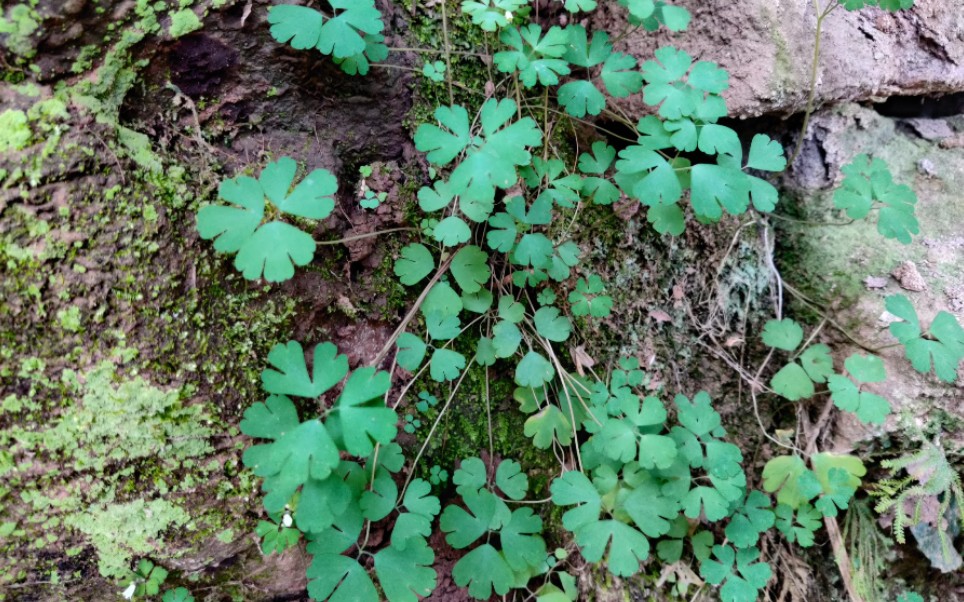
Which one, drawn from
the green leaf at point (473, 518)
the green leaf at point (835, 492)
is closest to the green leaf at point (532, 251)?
the green leaf at point (473, 518)

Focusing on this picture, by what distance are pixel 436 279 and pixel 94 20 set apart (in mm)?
1262

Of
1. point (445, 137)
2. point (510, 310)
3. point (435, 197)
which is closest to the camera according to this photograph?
point (445, 137)

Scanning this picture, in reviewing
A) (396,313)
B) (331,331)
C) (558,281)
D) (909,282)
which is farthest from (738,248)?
(331,331)

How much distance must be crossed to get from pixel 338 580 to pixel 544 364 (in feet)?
3.23

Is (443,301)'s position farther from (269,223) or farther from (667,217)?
(667,217)

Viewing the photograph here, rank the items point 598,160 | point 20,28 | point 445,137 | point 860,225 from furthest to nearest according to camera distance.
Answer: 1. point 860,225
2. point 598,160
3. point 445,137
4. point 20,28

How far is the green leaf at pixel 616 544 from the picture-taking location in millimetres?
1867

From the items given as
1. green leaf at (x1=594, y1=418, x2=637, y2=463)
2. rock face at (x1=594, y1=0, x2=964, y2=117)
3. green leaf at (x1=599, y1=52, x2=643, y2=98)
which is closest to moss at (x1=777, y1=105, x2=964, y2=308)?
rock face at (x1=594, y1=0, x2=964, y2=117)

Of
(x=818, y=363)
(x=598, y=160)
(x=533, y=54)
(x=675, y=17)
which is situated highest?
(x=675, y=17)

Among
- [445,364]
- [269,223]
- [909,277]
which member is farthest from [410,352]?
[909,277]

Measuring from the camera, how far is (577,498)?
193 cm

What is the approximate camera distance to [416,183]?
6.63 feet

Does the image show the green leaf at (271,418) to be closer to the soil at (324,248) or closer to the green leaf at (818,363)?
the soil at (324,248)

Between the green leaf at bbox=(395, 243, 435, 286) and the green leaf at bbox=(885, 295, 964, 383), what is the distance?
175 centimetres
